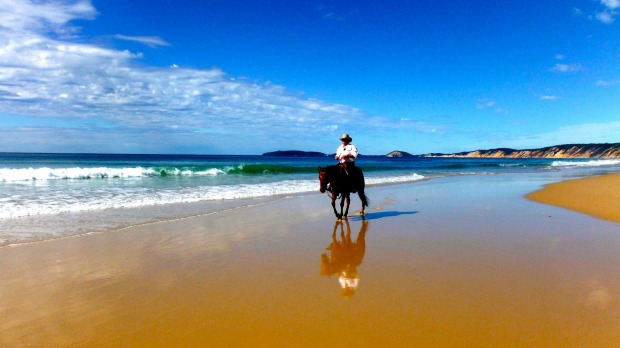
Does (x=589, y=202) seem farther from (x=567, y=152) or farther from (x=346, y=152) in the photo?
(x=567, y=152)

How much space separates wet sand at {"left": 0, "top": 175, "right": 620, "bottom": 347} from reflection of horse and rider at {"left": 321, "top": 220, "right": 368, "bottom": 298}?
22 mm

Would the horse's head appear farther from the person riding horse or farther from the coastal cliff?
the coastal cliff

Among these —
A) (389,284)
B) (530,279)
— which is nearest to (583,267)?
(530,279)

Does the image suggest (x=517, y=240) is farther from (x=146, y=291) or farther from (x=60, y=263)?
(x=60, y=263)

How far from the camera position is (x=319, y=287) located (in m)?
4.60

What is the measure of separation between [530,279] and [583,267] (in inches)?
42.6

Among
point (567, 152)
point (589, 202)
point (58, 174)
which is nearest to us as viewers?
point (589, 202)

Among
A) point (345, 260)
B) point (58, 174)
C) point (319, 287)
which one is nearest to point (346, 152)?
point (345, 260)

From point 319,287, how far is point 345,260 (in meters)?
1.34

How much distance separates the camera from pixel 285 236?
759 centimetres

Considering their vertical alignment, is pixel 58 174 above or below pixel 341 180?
below

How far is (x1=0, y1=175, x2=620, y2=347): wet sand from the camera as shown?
3383 mm

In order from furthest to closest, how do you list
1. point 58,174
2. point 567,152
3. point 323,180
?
1. point 567,152
2. point 58,174
3. point 323,180

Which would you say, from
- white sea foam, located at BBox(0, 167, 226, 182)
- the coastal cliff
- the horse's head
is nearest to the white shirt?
the horse's head
